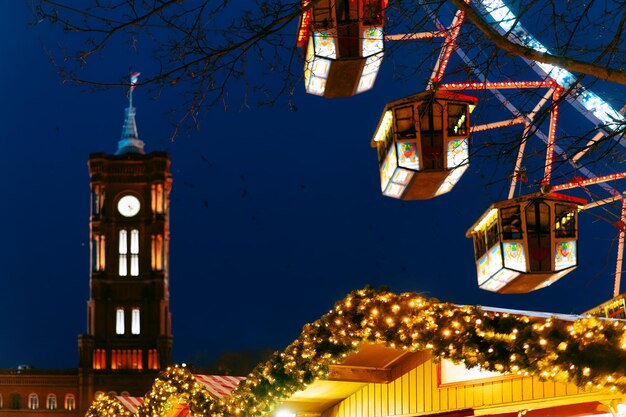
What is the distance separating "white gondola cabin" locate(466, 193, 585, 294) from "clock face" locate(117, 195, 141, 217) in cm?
10403

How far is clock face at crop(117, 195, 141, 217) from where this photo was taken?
11988cm

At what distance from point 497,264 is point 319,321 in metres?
4.59

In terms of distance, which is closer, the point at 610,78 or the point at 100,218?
the point at 610,78

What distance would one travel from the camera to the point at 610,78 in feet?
30.9

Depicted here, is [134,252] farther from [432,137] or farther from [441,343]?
[441,343]

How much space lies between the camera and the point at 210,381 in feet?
64.2

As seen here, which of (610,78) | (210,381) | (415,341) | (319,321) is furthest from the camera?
(210,381)

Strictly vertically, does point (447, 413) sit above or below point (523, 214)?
below

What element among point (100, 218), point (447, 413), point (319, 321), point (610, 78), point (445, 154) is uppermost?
point (100, 218)

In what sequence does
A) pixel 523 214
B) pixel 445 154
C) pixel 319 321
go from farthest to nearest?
pixel 523 214 → pixel 445 154 → pixel 319 321

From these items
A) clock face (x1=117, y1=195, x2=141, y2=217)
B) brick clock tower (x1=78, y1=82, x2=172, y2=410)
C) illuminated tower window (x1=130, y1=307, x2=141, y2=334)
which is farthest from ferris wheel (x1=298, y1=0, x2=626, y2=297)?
clock face (x1=117, y1=195, x2=141, y2=217)

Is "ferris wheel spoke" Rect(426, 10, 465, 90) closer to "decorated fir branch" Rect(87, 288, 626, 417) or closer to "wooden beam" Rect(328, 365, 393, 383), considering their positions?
"decorated fir branch" Rect(87, 288, 626, 417)

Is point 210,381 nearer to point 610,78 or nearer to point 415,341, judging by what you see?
point 415,341

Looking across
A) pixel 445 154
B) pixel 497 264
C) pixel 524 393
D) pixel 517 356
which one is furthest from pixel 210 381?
pixel 517 356
